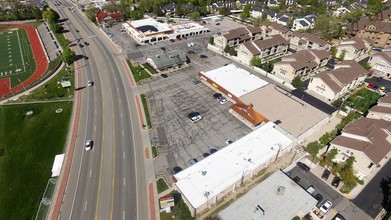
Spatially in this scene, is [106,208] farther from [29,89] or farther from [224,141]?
[29,89]

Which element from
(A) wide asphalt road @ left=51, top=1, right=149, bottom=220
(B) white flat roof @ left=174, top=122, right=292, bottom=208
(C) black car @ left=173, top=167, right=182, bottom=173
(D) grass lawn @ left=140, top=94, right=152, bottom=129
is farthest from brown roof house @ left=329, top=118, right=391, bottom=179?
(D) grass lawn @ left=140, top=94, right=152, bottom=129

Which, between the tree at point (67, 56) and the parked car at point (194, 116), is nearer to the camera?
the parked car at point (194, 116)

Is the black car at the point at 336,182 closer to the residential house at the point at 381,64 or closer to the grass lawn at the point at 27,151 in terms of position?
the grass lawn at the point at 27,151

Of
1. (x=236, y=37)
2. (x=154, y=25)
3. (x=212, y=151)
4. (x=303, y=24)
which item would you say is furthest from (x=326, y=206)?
(x=154, y=25)

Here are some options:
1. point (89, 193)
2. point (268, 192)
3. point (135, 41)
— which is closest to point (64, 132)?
point (89, 193)

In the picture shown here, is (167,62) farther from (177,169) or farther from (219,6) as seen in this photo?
(219,6)

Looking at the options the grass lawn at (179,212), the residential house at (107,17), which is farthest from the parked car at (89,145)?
the residential house at (107,17)
